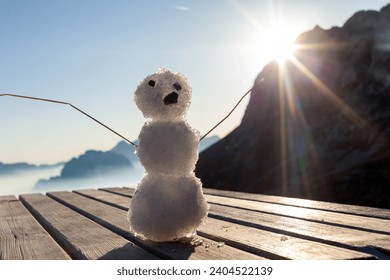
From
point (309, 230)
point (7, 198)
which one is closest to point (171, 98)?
point (309, 230)

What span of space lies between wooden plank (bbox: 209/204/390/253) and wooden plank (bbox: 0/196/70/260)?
1001 mm

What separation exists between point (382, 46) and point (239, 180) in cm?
752

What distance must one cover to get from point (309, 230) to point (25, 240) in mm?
1383

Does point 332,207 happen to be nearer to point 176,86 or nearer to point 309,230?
point 309,230

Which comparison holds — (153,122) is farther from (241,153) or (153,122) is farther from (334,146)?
(241,153)

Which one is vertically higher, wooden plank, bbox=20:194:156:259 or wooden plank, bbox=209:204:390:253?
wooden plank, bbox=209:204:390:253

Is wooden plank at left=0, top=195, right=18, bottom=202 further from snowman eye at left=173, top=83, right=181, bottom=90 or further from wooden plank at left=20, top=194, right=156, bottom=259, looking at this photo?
snowman eye at left=173, top=83, right=181, bottom=90

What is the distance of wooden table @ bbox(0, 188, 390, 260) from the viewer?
5.97ft

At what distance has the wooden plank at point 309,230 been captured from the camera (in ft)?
6.33

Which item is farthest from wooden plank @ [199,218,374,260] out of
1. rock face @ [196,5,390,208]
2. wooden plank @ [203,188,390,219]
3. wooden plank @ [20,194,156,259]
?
rock face @ [196,5,390,208]

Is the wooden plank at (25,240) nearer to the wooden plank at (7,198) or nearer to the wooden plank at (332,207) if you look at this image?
the wooden plank at (7,198)

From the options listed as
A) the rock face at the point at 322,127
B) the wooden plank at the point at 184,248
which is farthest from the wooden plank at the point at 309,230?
the rock face at the point at 322,127

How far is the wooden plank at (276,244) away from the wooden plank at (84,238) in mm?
412

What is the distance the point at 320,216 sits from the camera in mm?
2697
